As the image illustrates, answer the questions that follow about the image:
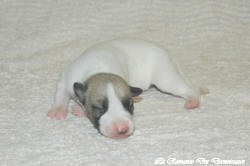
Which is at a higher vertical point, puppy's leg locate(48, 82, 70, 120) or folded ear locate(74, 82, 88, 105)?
folded ear locate(74, 82, 88, 105)

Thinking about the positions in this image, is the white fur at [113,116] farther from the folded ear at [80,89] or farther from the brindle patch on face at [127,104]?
the folded ear at [80,89]

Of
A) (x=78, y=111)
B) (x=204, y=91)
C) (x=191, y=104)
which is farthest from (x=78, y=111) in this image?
(x=204, y=91)

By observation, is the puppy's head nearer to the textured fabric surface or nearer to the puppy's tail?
the textured fabric surface

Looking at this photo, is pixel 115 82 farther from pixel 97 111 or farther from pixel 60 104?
pixel 60 104

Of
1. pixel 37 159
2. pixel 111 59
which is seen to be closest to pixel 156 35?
pixel 111 59

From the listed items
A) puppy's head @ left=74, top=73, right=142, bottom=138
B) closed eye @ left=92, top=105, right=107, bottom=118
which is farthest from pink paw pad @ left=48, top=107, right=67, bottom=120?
closed eye @ left=92, top=105, right=107, bottom=118

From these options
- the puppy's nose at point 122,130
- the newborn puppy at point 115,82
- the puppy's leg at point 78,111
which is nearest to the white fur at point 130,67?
the newborn puppy at point 115,82

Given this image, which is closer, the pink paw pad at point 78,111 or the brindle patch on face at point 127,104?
the brindle patch on face at point 127,104
